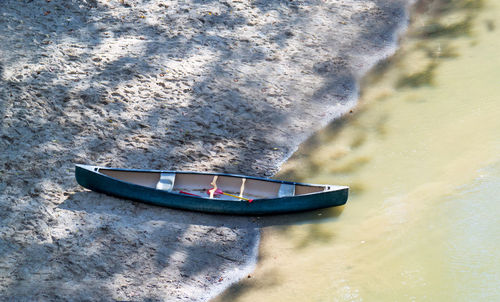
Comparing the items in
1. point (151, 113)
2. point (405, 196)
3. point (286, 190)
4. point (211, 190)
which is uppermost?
point (151, 113)

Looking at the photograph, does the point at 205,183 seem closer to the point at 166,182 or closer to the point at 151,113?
the point at 166,182

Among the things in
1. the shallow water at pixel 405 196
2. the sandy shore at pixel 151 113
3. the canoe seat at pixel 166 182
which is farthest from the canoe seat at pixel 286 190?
the canoe seat at pixel 166 182

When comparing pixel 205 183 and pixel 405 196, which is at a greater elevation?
pixel 405 196

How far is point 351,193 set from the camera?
26.8 ft

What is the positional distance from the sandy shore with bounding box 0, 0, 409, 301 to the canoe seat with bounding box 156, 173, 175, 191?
0.94ft

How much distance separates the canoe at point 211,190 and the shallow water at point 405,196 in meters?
0.26

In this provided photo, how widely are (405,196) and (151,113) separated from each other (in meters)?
3.69

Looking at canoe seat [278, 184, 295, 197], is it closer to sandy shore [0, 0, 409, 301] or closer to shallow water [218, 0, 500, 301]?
shallow water [218, 0, 500, 301]

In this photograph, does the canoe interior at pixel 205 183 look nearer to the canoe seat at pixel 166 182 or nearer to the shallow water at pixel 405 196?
the canoe seat at pixel 166 182

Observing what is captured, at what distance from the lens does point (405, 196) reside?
7.99 m

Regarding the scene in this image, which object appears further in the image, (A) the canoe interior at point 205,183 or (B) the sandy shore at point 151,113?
(A) the canoe interior at point 205,183

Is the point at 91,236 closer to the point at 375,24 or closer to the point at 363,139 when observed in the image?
the point at 363,139

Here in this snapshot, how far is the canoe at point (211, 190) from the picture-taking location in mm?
7727

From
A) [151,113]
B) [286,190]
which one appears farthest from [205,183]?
[151,113]
